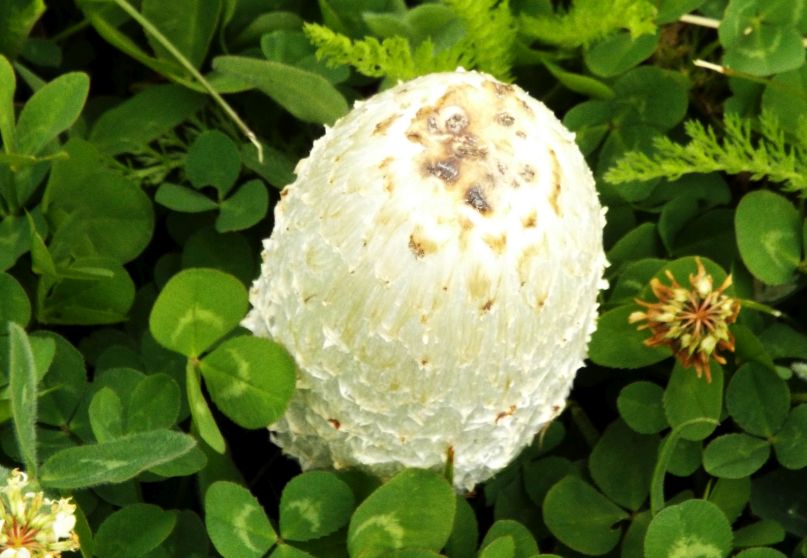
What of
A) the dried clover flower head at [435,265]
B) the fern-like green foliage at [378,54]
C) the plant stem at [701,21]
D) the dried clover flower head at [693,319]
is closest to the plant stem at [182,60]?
the fern-like green foliage at [378,54]

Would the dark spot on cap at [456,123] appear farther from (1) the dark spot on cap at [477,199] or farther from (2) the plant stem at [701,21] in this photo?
(2) the plant stem at [701,21]

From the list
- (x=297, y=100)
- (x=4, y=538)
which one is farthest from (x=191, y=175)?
(x=4, y=538)

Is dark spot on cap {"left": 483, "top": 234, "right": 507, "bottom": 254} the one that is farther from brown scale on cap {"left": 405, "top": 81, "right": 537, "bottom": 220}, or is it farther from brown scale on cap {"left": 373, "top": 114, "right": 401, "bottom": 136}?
brown scale on cap {"left": 373, "top": 114, "right": 401, "bottom": 136}

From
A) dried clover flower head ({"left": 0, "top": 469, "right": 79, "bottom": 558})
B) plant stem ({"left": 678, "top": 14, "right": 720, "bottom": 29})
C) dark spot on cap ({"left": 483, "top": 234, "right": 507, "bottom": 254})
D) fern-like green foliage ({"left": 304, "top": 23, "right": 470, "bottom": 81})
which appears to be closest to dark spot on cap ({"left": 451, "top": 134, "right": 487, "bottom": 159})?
dark spot on cap ({"left": 483, "top": 234, "right": 507, "bottom": 254})

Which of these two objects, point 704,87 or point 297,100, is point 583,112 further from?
point 297,100

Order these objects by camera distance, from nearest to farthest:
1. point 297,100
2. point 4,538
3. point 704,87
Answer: point 4,538, point 297,100, point 704,87

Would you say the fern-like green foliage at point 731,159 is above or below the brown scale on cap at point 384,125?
below
